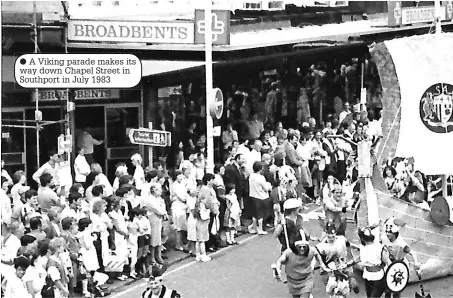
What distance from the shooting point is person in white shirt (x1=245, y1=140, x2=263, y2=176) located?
65.0 feet

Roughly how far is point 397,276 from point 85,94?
929 centimetres

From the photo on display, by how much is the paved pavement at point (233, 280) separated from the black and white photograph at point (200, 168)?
0.15ft

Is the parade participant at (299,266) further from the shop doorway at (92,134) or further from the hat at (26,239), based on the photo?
the shop doorway at (92,134)

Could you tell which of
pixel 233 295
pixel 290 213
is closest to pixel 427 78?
pixel 290 213

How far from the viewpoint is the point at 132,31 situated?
1914 centimetres

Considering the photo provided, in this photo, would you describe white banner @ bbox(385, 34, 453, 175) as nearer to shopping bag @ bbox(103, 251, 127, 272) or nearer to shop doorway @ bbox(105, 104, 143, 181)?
shopping bag @ bbox(103, 251, 127, 272)

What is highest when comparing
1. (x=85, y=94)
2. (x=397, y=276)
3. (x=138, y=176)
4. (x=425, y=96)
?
(x=85, y=94)

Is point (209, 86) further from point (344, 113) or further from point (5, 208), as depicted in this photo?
point (344, 113)

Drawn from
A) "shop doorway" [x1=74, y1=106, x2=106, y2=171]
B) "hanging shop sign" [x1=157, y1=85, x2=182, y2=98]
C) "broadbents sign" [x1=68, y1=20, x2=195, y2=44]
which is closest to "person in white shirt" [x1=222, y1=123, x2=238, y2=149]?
"hanging shop sign" [x1=157, y1=85, x2=182, y2=98]

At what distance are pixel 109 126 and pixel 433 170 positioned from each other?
26.6ft

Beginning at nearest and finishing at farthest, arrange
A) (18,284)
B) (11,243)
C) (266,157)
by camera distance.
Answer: (18,284) < (11,243) < (266,157)

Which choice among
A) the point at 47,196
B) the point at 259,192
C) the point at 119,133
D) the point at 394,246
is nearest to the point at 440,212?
the point at 394,246

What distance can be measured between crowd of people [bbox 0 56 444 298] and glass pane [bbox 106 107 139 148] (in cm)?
111

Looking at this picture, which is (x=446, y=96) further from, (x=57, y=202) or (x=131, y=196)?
(x=57, y=202)
